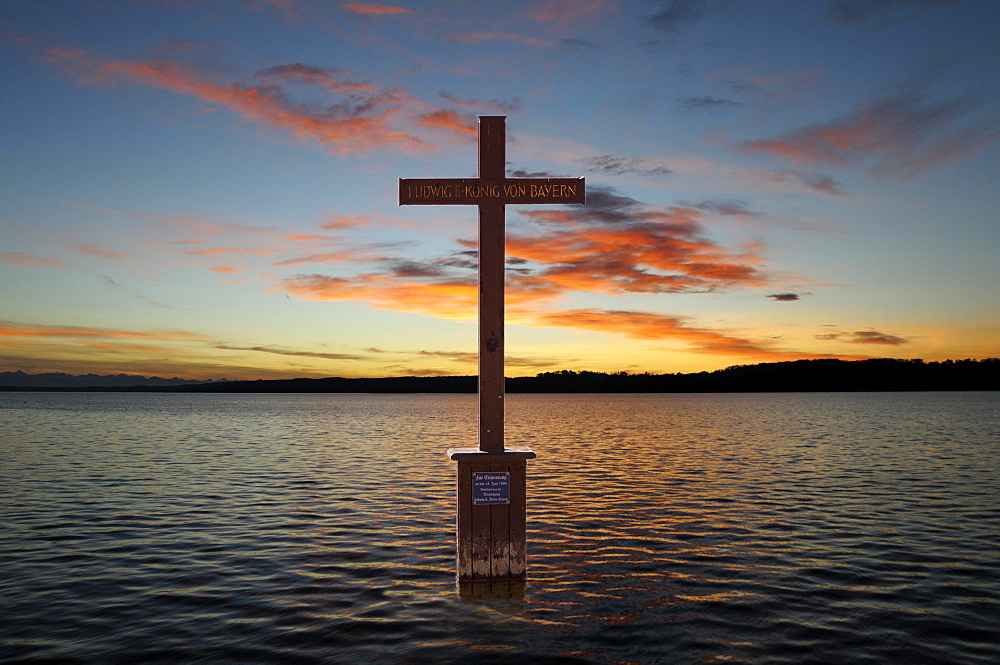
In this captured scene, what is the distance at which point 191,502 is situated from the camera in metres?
20.1

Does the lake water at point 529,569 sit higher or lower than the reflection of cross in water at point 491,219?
lower

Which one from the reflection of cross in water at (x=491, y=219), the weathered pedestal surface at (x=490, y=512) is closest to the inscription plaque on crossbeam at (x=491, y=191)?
the reflection of cross in water at (x=491, y=219)

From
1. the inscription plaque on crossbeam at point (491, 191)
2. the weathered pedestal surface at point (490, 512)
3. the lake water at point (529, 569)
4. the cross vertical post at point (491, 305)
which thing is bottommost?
the lake water at point (529, 569)

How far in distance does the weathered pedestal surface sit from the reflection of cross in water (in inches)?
12.6

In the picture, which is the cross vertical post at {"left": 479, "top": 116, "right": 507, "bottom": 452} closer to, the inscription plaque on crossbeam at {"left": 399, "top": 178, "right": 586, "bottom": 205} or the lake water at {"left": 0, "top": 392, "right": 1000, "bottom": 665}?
the inscription plaque on crossbeam at {"left": 399, "top": 178, "right": 586, "bottom": 205}

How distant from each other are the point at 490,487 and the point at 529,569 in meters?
2.52

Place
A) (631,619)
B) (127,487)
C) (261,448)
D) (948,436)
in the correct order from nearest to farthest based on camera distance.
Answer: (631,619) → (127,487) → (261,448) → (948,436)

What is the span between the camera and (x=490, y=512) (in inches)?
406

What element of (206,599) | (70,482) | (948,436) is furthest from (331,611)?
(948,436)

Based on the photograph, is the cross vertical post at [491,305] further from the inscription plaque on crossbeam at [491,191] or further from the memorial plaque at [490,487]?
the memorial plaque at [490,487]

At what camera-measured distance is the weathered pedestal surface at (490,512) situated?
33.7 feet

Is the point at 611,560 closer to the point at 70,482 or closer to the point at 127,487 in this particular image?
the point at 127,487

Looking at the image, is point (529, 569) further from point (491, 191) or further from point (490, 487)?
point (491, 191)

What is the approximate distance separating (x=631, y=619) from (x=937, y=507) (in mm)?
14336
